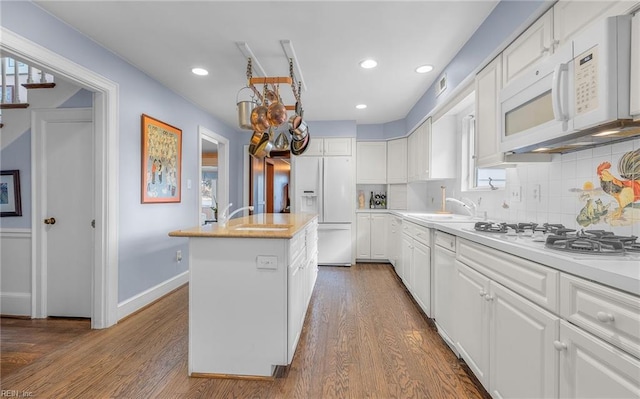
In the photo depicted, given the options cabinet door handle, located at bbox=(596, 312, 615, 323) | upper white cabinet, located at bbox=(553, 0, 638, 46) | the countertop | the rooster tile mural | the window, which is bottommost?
cabinet door handle, located at bbox=(596, 312, 615, 323)

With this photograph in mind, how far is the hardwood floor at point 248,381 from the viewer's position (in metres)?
1.73

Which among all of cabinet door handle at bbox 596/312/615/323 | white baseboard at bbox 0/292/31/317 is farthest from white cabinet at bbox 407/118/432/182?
white baseboard at bbox 0/292/31/317

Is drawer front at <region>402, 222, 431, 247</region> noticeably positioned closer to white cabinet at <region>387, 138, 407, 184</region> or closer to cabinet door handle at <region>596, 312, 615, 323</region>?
cabinet door handle at <region>596, 312, 615, 323</region>

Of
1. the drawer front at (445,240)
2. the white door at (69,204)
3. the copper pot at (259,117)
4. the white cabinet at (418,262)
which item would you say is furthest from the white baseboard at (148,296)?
the drawer front at (445,240)

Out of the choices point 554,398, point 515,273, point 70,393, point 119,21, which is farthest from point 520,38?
point 70,393

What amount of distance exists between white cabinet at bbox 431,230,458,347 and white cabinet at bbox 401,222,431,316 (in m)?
0.11

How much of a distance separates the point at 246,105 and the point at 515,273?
7.03ft

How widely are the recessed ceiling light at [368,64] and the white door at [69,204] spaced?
2652 mm

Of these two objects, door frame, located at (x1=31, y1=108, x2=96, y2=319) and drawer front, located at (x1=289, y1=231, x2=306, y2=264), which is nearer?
drawer front, located at (x1=289, y1=231, x2=306, y2=264)

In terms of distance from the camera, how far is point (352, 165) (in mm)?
4922

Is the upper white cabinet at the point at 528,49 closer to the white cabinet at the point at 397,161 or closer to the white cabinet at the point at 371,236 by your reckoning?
the white cabinet at the point at 397,161

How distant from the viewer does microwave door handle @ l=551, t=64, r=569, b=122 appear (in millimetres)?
1318

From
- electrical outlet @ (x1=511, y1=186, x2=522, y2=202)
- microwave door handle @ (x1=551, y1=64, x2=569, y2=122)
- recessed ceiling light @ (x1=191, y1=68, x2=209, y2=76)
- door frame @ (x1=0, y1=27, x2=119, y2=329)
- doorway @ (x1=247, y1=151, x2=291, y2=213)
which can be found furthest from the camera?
doorway @ (x1=247, y1=151, x2=291, y2=213)

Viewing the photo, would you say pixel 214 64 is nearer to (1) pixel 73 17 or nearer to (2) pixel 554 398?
(1) pixel 73 17
